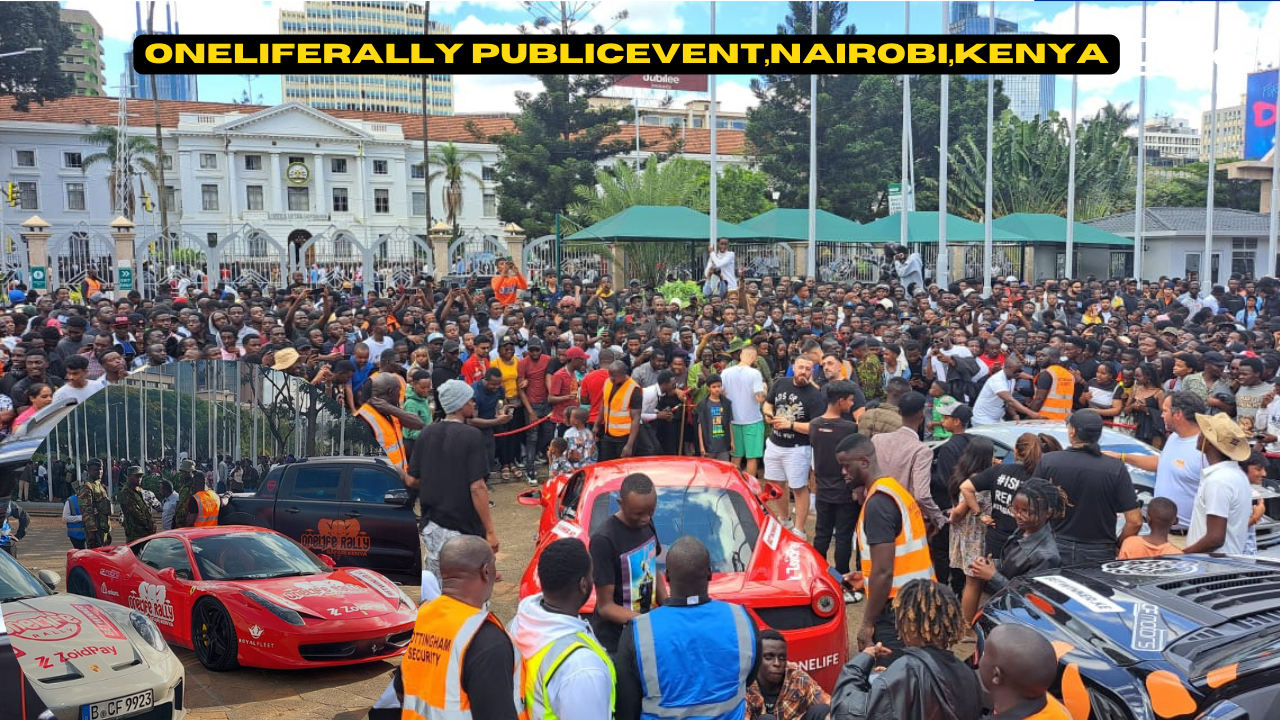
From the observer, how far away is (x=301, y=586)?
23.9 ft

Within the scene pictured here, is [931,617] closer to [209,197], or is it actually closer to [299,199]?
[209,197]

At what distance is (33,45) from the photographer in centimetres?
2994

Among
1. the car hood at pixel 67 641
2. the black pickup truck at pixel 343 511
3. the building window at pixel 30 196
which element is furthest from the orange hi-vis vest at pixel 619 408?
the building window at pixel 30 196

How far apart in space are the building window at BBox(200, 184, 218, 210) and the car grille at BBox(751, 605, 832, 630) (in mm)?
67847

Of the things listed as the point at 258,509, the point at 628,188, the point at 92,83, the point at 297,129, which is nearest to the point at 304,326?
the point at 258,509

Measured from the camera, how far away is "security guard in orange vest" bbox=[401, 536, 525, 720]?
12.3 ft

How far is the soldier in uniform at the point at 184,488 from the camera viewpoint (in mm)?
6907

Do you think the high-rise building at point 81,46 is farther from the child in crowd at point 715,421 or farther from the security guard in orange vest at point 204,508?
the security guard in orange vest at point 204,508

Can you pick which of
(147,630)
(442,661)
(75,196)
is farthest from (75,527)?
(75,196)

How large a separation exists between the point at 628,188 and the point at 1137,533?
33.9 metres

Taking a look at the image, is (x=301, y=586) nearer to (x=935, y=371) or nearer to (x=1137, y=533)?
(x=1137, y=533)

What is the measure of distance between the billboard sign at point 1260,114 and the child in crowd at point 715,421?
3254cm

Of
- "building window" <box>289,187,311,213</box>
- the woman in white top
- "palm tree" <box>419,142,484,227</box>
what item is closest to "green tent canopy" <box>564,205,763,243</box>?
the woman in white top

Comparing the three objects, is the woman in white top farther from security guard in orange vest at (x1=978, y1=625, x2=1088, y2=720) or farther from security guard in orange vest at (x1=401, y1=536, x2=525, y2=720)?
security guard in orange vest at (x1=978, y1=625, x2=1088, y2=720)
